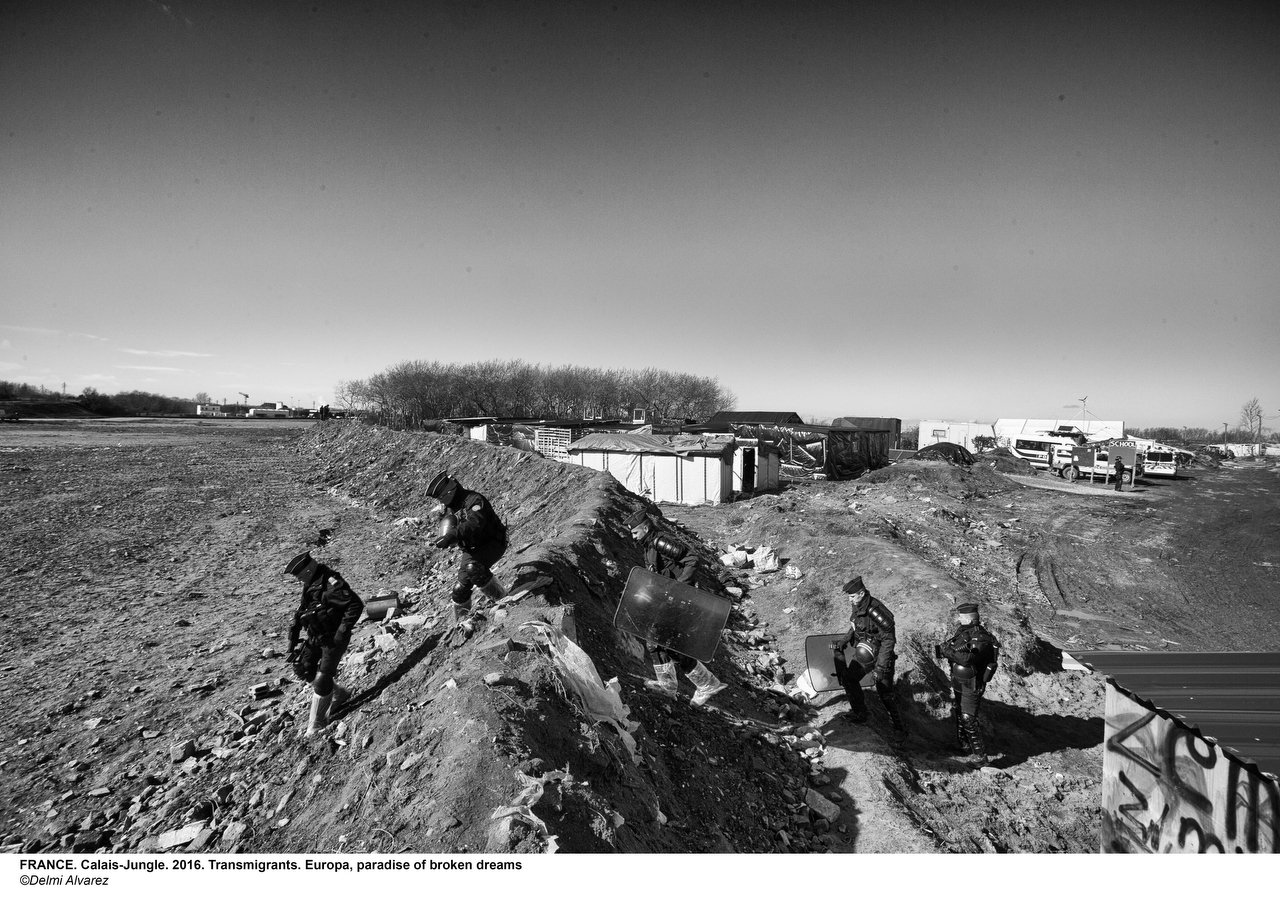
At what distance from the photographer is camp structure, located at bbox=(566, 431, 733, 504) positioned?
65.5ft

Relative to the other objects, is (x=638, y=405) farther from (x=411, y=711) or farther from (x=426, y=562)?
(x=411, y=711)

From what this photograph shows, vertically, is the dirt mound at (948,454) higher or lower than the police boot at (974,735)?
higher

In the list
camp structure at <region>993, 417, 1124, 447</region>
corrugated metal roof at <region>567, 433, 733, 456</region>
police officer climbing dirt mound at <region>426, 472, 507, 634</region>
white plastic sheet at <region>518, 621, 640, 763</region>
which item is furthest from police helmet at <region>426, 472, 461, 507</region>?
camp structure at <region>993, 417, 1124, 447</region>

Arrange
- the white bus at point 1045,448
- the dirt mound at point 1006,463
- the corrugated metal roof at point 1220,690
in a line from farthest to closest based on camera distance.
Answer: the white bus at point 1045,448 → the dirt mound at point 1006,463 → the corrugated metal roof at point 1220,690

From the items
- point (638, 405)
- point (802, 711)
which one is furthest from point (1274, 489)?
point (638, 405)

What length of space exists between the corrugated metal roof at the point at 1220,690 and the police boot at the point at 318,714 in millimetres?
5741

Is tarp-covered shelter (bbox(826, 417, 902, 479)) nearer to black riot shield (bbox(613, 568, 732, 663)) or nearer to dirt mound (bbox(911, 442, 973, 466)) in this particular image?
dirt mound (bbox(911, 442, 973, 466))

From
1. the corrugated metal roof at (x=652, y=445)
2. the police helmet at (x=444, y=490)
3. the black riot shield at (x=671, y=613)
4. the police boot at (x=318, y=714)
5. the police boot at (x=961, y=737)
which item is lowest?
the police boot at (x=961, y=737)

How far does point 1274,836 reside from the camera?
2.90 m

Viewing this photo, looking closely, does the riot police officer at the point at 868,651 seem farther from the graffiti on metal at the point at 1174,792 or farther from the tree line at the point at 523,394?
the tree line at the point at 523,394

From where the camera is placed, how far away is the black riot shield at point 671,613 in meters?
4.93

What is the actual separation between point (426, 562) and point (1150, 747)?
10450 mm

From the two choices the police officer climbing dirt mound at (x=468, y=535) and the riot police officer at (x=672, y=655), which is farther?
the riot police officer at (x=672, y=655)

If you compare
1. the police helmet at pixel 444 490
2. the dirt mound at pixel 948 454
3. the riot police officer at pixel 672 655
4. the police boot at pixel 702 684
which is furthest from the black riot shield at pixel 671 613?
the dirt mound at pixel 948 454
